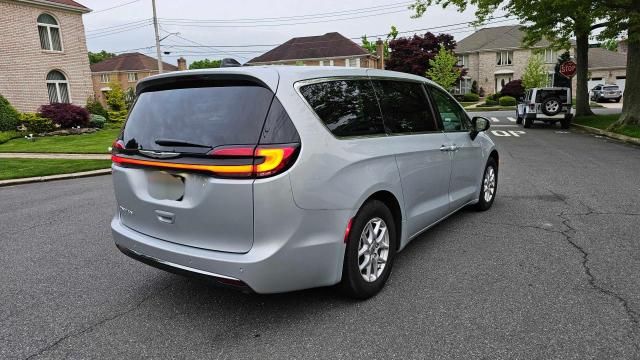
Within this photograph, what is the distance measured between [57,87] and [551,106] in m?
25.1

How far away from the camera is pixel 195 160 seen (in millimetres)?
2801

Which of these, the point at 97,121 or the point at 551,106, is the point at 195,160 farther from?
the point at 97,121

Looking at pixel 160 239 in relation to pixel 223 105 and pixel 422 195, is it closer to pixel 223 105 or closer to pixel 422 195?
pixel 223 105

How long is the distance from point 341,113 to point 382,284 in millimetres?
1392

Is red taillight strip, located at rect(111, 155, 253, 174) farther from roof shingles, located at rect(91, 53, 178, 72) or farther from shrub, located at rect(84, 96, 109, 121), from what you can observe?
roof shingles, located at rect(91, 53, 178, 72)

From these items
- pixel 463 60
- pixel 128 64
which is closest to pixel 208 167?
pixel 463 60

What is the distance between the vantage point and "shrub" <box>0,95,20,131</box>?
2044 centimetres

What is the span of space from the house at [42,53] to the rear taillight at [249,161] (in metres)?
24.3

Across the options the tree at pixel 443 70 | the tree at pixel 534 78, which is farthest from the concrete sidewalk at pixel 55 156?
the tree at pixel 534 78

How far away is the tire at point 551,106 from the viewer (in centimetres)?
1942

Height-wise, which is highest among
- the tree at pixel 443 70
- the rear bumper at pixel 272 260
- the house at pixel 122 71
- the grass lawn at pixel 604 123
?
the house at pixel 122 71

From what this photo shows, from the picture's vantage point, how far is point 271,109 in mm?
2791

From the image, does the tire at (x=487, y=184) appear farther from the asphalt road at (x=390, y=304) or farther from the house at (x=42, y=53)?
the house at (x=42, y=53)

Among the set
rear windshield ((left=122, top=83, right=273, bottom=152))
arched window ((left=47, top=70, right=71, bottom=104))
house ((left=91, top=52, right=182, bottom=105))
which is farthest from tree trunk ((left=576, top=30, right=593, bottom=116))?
house ((left=91, top=52, right=182, bottom=105))
